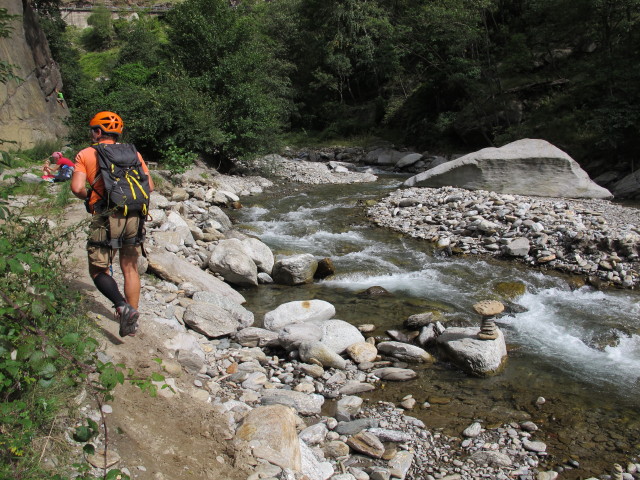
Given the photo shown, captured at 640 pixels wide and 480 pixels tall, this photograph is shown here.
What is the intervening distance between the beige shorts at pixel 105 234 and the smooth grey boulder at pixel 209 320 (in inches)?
71.9

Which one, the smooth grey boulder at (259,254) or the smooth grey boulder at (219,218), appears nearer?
the smooth grey boulder at (259,254)

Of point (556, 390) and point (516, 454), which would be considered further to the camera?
point (556, 390)

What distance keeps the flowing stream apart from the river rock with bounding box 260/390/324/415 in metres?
0.70

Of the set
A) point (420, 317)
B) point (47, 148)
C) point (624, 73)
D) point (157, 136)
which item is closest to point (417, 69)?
point (624, 73)

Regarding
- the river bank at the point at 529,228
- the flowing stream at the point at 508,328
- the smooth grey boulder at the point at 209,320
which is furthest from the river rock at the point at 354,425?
the river bank at the point at 529,228

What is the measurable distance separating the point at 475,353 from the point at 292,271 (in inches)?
140

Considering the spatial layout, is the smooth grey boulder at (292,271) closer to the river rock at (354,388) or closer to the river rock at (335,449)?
the river rock at (354,388)

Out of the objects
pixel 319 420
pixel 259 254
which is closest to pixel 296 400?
pixel 319 420

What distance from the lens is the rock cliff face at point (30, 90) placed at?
14891mm

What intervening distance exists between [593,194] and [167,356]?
1249cm

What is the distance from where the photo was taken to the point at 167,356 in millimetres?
4332

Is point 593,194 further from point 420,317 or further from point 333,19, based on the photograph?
point 333,19

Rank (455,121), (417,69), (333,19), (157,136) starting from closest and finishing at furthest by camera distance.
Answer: (157,136)
(455,121)
(417,69)
(333,19)

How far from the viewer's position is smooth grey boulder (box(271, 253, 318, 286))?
8.12m
